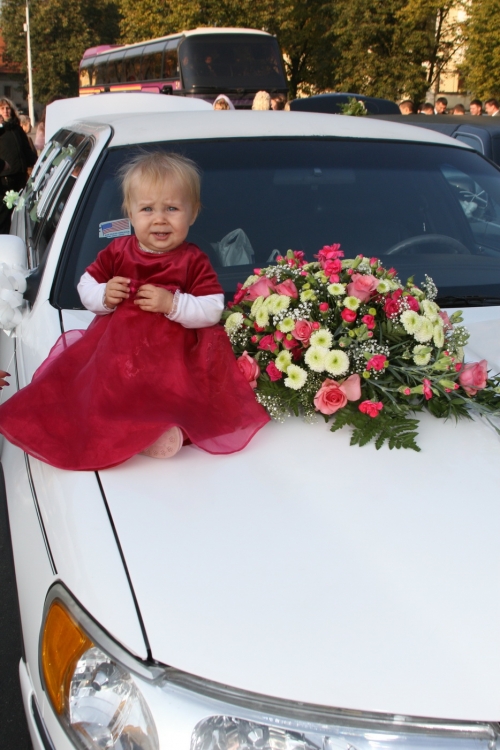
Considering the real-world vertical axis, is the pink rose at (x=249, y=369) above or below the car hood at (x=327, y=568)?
above

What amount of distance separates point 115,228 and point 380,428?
1.22 metres

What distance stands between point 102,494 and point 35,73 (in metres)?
54.0

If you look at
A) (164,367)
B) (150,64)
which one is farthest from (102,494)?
(150,64)

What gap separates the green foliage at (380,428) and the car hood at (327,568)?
3 cm

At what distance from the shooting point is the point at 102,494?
5.56 feet

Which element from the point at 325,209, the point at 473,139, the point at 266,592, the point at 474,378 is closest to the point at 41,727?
the point at 266,592

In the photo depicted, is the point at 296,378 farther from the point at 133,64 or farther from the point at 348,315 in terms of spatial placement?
the point at 133,64

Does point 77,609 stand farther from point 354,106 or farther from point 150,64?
point 150,64

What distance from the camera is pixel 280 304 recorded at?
2090mm

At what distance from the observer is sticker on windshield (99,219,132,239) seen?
8.54ft

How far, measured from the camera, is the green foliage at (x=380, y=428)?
6.15ft

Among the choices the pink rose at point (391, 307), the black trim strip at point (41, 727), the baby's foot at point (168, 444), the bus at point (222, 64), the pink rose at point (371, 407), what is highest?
the bus at point (222, 64)

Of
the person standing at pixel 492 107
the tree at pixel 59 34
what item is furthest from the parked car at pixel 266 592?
the tree at pixel 59 34

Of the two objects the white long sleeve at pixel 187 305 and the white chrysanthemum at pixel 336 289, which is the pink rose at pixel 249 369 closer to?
the white long sleeve at pixel 187 305
